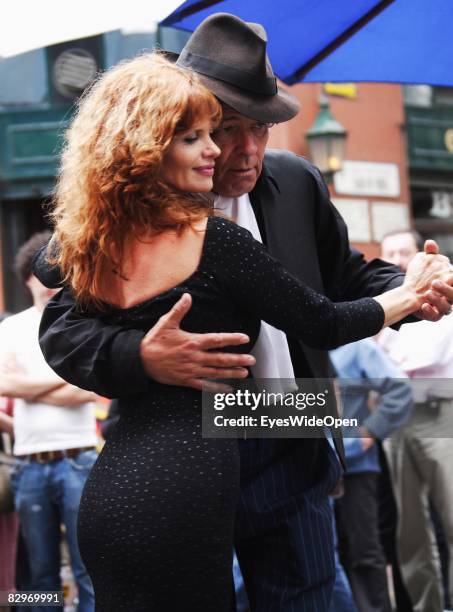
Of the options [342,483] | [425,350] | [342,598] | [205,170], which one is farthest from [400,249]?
[205,170]

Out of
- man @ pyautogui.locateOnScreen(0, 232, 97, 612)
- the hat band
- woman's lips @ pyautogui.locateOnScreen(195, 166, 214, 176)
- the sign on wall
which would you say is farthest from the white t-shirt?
the sign on wall

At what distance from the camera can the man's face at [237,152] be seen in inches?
106

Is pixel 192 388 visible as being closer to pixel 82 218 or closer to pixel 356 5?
pixel 82 218

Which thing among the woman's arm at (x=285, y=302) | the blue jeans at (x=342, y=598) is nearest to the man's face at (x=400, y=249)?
the blue jeans at (x=342, y=598)

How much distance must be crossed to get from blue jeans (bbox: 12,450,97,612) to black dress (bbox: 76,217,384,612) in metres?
2.81

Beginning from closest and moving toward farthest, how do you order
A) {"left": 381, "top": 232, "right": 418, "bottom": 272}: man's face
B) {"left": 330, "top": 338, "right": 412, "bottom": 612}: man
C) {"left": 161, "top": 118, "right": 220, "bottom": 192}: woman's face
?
{"left": 161, "top": 118, "right": 220, "bottom": 192}: woman's face
{"left": 330, "top": 338, "right": 412, "bottom": 612}: man
{"left": 381, "top": 232, "right": 418, "bottom": 272}: man's face

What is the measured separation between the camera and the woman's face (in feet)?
8.09

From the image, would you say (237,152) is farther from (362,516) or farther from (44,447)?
(362,516)

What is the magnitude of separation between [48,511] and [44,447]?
302mm

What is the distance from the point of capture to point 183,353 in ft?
7.79

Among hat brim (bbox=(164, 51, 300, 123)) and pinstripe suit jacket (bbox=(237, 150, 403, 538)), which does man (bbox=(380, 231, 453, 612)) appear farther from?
hat brim (bbox=(164, 51, 300, 123))

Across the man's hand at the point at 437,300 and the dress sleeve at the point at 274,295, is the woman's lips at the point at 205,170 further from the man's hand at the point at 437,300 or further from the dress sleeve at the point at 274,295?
the man's hand at the point at 437,300

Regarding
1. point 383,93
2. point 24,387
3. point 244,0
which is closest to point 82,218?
point 244,0

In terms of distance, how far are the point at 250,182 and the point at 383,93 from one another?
10993 mm
